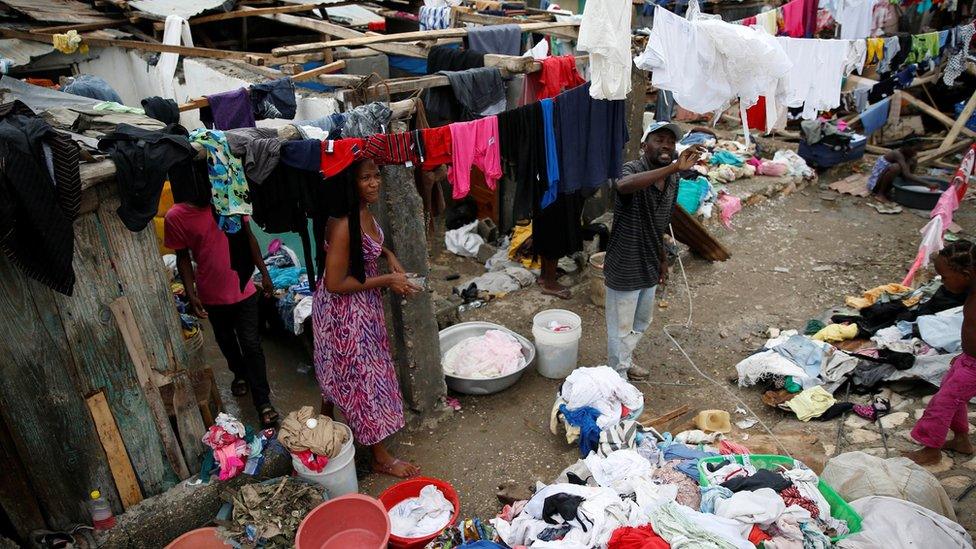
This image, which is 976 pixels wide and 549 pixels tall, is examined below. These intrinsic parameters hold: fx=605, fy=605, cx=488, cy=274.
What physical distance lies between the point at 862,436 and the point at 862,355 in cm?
106

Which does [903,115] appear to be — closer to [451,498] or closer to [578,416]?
[578,416]

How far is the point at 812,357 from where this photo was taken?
5.69 m

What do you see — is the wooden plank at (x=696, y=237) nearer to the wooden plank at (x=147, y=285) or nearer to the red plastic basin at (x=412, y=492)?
the red plastic basin at (x=412, y=492)

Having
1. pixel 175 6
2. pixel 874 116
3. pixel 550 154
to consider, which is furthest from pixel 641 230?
pixel 874 116

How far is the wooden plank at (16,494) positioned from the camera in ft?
10.9

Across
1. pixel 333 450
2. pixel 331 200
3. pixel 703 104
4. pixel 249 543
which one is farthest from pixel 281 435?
pixel 703 104

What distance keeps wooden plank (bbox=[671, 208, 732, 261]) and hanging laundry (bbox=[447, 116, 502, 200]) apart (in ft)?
13.2

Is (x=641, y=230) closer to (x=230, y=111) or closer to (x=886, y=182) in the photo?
(x=230, y=111)

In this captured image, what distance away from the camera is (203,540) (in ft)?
12.2

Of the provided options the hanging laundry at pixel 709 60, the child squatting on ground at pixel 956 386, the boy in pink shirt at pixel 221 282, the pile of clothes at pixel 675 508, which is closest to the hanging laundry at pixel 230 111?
the boy in pink shirt at pixel 221 282

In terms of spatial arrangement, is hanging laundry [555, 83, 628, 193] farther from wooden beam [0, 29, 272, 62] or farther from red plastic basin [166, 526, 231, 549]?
red plastic basin [166, 526, 231, 549]

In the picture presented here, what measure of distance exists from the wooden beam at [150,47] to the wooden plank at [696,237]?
18.0ft

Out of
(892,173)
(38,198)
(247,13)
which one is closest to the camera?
(38,198)

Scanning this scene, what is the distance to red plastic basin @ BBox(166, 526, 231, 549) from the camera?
3676 mm
